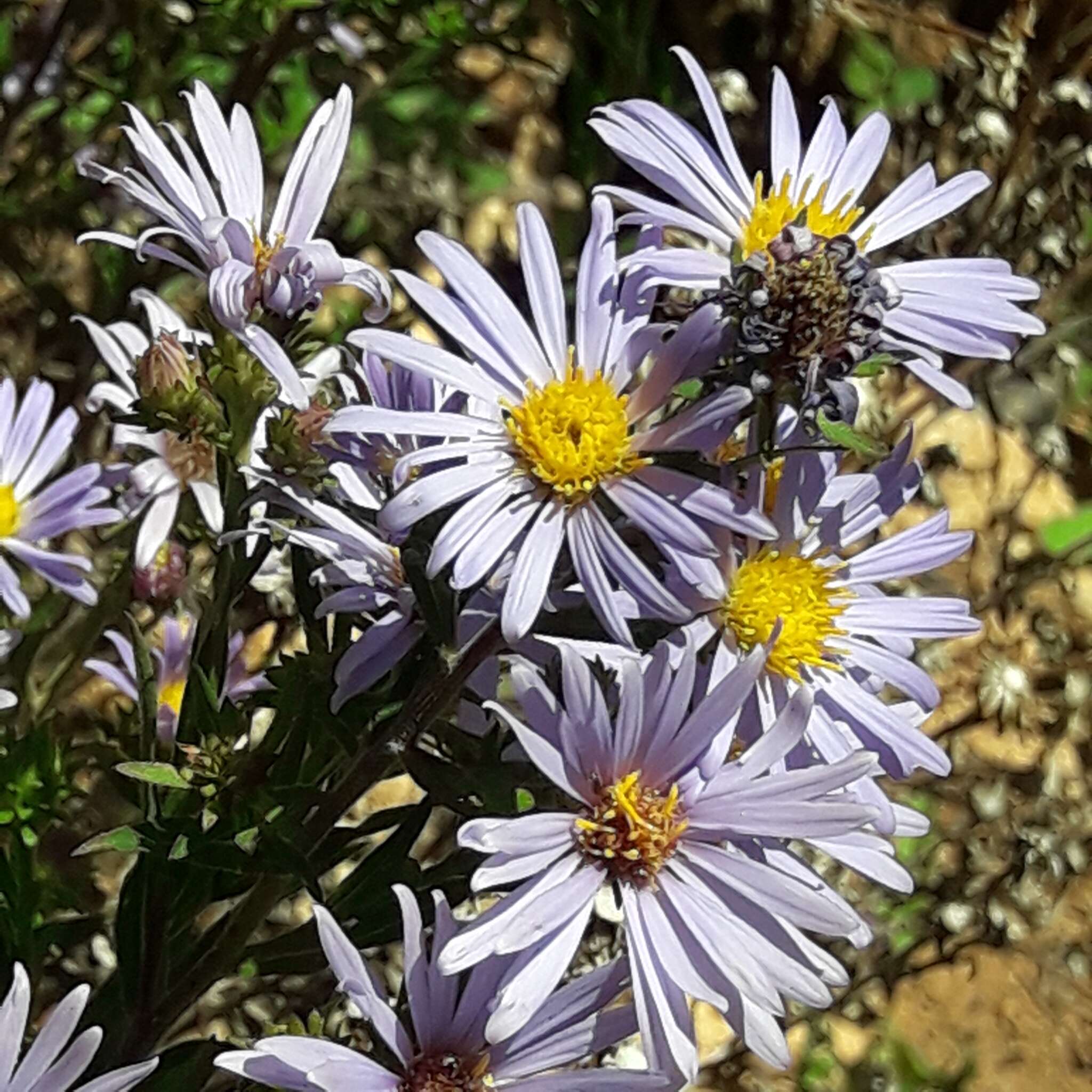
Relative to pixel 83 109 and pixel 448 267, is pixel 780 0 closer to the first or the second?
pixel 83 109

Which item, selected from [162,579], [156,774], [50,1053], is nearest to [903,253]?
[162,579]

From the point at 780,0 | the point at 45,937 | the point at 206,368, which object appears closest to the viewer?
the point at 206,368

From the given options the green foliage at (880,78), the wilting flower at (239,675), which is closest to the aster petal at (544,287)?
the wilting flower at (239,675)

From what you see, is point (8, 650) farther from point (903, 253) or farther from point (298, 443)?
point (903, 253)

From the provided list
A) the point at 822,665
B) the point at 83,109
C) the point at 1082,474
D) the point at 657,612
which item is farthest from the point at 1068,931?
the point at 83,109

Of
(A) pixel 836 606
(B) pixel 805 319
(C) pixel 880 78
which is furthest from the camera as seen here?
(C) pixel 880 78
